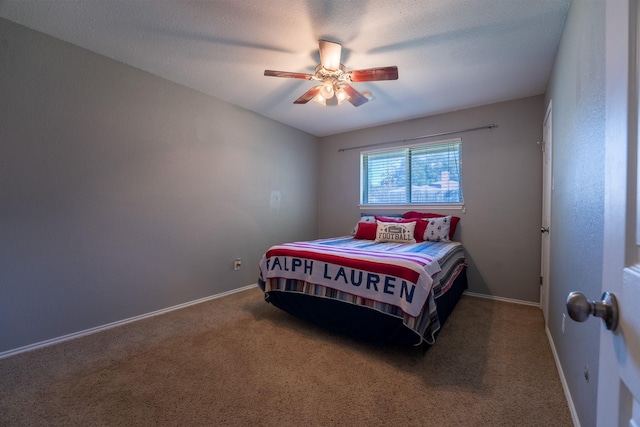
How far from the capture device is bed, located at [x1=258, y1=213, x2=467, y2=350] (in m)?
1.75

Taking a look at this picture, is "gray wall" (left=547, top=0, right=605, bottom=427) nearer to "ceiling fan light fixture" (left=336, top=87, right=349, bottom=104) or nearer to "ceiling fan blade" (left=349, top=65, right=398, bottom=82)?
"ceiling fan blade" (left=349, top=65, right=398, bottom=82)

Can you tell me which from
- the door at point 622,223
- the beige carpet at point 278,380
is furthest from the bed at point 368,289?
the door at point 622,223

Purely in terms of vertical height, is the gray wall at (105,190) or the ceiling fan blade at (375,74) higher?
the ceiling fan blade at (375,74)

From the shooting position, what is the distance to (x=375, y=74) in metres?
2.02

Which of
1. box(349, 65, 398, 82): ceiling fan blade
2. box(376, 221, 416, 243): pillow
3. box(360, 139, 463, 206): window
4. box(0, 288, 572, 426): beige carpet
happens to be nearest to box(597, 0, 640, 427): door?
box(0, 288, 572, 426): beige carpet

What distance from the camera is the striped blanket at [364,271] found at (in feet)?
5.69

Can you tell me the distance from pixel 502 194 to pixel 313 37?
2.71 m

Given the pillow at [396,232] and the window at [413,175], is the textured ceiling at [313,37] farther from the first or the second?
the pillow at [396,232]

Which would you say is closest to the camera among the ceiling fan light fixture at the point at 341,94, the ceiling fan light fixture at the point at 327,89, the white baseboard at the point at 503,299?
the ceiling fan light fixture at the point at 327,89

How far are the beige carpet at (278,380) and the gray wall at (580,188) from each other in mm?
308

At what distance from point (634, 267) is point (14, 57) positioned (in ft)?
10.8

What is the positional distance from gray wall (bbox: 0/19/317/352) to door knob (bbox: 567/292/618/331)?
2.96 m

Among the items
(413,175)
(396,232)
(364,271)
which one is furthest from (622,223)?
(413,175)

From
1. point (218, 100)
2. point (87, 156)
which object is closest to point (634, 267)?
point (87, 156)
